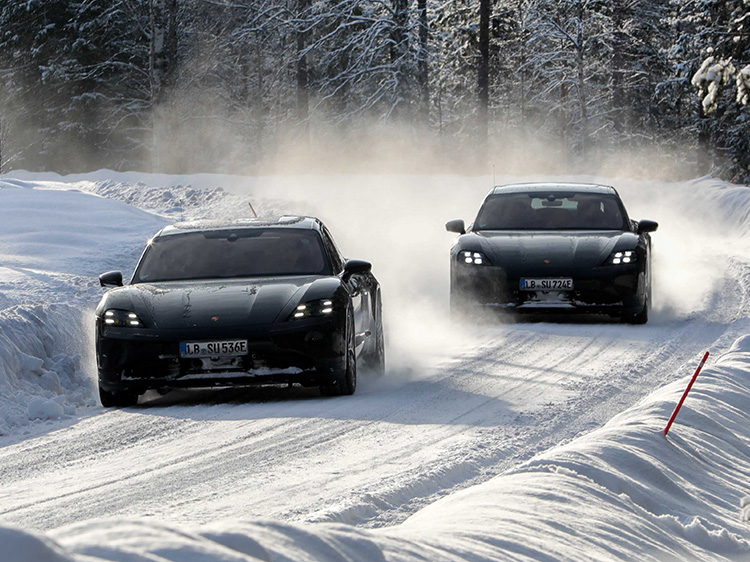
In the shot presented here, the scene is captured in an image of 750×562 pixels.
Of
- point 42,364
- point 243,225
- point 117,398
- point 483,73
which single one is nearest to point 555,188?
point 243,225

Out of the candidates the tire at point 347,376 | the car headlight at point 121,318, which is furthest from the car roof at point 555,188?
the car headlight at point 121,318

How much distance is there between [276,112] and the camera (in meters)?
70.8

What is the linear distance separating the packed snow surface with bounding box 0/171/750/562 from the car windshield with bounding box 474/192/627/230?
128 cm

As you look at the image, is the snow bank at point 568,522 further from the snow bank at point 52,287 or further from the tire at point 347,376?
the snow bank at point 52,287

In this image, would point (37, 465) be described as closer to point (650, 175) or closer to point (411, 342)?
point (411, 342)

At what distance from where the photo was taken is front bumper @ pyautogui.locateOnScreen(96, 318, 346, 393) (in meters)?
8.95

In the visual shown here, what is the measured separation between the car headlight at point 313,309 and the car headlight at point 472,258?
197 inches

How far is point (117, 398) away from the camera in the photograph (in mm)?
9258

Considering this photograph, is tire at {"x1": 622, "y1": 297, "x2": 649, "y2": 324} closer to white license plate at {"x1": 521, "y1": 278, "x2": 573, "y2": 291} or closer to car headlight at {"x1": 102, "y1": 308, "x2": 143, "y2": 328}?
white license plate at {"x1": 521, "y1": 278, "x2": 573, "y2": 291}

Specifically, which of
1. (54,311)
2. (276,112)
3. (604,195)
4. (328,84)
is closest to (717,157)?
(328,84)

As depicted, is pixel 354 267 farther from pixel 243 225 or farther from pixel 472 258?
pixel 472 258

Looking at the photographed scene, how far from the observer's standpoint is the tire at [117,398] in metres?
9.22

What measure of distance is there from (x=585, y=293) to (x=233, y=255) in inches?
190

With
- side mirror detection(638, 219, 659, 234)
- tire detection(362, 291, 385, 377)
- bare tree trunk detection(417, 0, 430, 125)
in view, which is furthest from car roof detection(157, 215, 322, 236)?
bare tree trunk detection(417, 0, 430, 125)
